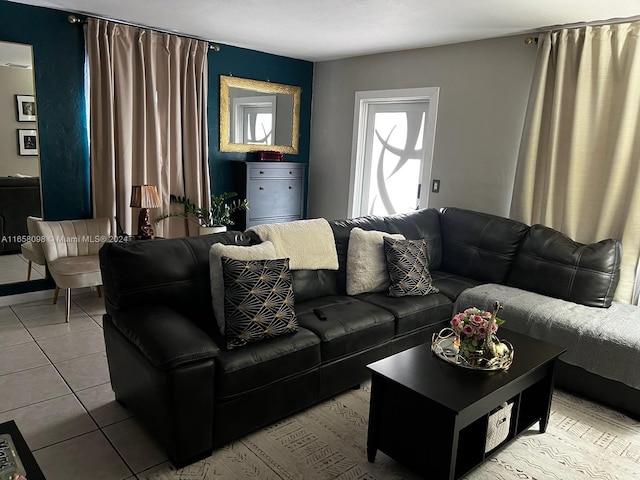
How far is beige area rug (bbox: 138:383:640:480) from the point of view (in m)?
2.12

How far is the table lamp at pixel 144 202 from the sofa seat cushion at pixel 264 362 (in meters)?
2.17

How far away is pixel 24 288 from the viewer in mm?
3982

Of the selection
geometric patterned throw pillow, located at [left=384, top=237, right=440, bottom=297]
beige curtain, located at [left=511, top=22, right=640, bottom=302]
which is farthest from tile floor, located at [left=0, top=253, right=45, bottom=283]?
beige curtain, located at [left=511, top=22, right=640, bottom=302]

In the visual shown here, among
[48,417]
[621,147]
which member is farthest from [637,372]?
[48,417]

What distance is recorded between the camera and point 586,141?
352 centimetres

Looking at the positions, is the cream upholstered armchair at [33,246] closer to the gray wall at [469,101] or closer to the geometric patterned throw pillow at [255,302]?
the geometric patterned throw pillow at [255,302]

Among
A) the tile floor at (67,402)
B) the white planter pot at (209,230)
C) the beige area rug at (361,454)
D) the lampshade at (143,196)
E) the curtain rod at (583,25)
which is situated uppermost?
the curtain rod at (583,25)

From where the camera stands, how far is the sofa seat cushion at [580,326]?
2.62 m

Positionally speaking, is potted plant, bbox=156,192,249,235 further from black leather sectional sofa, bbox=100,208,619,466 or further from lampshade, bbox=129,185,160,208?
black leather sectional sofa, bbox=100,208,619,466

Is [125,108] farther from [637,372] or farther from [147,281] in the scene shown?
[637,372]

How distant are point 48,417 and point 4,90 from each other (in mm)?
2609

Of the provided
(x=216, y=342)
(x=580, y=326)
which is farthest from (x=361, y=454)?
(x=580, y=326)

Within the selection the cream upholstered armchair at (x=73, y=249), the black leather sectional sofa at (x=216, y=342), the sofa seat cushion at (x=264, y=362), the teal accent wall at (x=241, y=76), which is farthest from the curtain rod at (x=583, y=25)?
the cream upholstered armchair at (x=73, y=249)

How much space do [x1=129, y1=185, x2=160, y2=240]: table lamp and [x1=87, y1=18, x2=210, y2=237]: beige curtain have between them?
20cm
